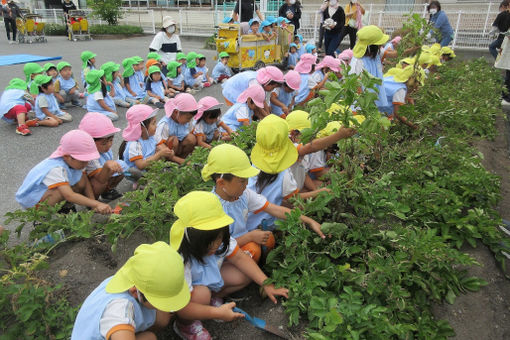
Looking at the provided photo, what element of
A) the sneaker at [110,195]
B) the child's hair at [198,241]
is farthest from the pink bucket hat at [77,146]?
the child's hair at [198,241]

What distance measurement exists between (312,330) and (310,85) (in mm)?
5427

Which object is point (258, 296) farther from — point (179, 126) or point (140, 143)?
point (179, 126)

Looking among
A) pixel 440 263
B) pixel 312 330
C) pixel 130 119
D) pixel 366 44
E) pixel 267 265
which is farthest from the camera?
pixel 366 44

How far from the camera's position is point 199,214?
1915mm

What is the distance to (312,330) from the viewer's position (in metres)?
1.83

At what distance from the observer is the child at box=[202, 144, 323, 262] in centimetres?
226

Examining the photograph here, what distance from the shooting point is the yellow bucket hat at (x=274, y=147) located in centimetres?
252

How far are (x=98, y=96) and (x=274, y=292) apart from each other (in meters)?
5.38

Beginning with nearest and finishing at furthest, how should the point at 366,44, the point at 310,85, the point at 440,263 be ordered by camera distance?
the point at 440,263, the point at 366,44, the point at 310,85

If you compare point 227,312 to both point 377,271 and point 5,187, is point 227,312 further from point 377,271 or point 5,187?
point 5,187

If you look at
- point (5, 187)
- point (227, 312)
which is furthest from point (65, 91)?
point (227, 312)

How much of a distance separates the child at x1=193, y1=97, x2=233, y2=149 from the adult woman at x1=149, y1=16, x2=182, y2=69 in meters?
4.43

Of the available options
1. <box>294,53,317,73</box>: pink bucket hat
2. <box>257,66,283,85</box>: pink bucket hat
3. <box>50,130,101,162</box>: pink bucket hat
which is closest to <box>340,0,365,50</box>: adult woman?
<box>294,53,317,73</box>: pink bucket hat

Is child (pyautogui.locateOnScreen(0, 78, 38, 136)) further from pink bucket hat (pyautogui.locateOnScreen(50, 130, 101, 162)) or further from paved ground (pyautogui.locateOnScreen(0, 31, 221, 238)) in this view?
pink bucket hat (pyautogui.locateOnScreen(50, 130, 101, 162))
